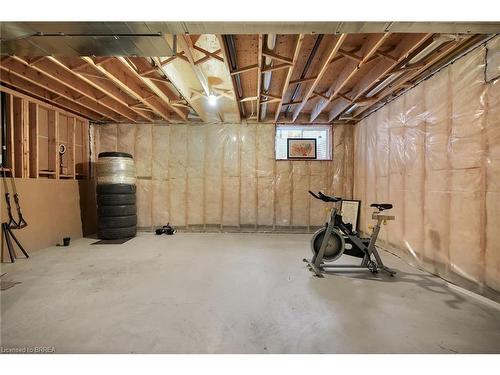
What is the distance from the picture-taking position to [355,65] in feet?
10.2

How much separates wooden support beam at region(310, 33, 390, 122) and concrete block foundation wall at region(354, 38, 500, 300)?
99 cm

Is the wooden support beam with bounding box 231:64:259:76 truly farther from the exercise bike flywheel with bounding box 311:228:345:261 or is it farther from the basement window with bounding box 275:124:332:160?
the basement window with bounding box 275:124:332:160

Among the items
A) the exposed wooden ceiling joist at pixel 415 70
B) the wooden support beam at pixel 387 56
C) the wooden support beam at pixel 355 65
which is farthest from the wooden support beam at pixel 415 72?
the wooden support beam at pixel 355 65

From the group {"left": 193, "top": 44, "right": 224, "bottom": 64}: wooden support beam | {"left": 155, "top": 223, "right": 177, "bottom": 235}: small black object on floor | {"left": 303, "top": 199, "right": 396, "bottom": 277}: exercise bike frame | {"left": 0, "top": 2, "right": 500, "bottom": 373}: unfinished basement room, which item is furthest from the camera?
{"left": 155, "top": 223, "right": 177, "bottom": 235}: small black object on floor

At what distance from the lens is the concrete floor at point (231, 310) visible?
171 cm

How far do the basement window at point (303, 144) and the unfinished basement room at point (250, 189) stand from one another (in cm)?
5

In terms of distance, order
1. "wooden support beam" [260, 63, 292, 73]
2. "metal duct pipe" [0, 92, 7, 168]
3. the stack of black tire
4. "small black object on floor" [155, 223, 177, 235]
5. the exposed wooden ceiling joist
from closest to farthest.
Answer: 1. the exposed wooden ceiling joist
2. "wooden support beam" [260, 63, 292, 73]
3. "metal duct pipe" [0, 92, 7, 168]
4. the stack of black tire
5. "small black object on floor" [155, 223, 177, 235]

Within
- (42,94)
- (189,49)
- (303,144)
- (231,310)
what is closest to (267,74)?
(189,49)

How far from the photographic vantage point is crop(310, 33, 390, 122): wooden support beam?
2.48m

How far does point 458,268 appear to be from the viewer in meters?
2.70

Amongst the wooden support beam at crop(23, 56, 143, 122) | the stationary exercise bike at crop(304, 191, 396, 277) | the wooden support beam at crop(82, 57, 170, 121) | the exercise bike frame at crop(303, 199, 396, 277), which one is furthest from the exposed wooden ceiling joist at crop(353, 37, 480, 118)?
the wooden support beam at crop(23, 56, 143, 122)
